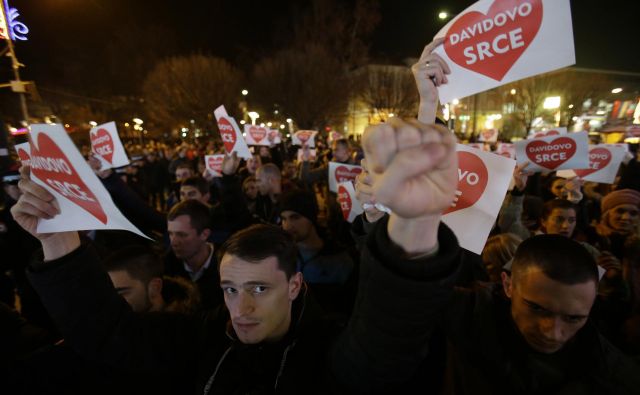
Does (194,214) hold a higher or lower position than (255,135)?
lower

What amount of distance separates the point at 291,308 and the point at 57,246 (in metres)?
1.19

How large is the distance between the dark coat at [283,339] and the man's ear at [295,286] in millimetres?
76

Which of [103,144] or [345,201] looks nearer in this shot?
[345,201]

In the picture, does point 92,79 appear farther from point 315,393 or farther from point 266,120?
point 315,393

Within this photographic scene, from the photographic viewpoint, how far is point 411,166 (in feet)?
2.85

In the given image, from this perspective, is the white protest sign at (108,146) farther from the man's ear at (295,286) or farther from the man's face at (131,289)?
the man's ear at (295,286)

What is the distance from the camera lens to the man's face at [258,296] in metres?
1.64

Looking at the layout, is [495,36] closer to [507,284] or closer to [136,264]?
[507,284]

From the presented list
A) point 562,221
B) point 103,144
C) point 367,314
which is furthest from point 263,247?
point 103,144

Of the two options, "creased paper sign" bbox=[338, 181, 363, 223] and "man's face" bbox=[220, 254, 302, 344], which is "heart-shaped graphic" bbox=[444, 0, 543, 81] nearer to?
"man's face" bbox=[220, 254, 302, 344]

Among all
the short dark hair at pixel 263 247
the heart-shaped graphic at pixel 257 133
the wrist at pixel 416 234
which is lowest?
the short dark hair at pixel 263 247

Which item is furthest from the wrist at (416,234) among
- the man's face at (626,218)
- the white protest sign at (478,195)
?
the man's face at (626,218)

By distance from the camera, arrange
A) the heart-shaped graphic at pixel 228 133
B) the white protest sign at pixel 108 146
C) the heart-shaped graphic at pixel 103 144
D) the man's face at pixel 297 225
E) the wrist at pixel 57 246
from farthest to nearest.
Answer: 1. the heart-shaped graphic at pixel 228 133
2. the heart-shaped graphic at pixel 103 144
3. the white protest sign at pixel 108 146
4. the man's face at pixel 297 225
5. the wrist at pixel 57 246

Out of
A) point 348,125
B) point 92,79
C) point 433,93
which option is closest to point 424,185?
point 433,93
